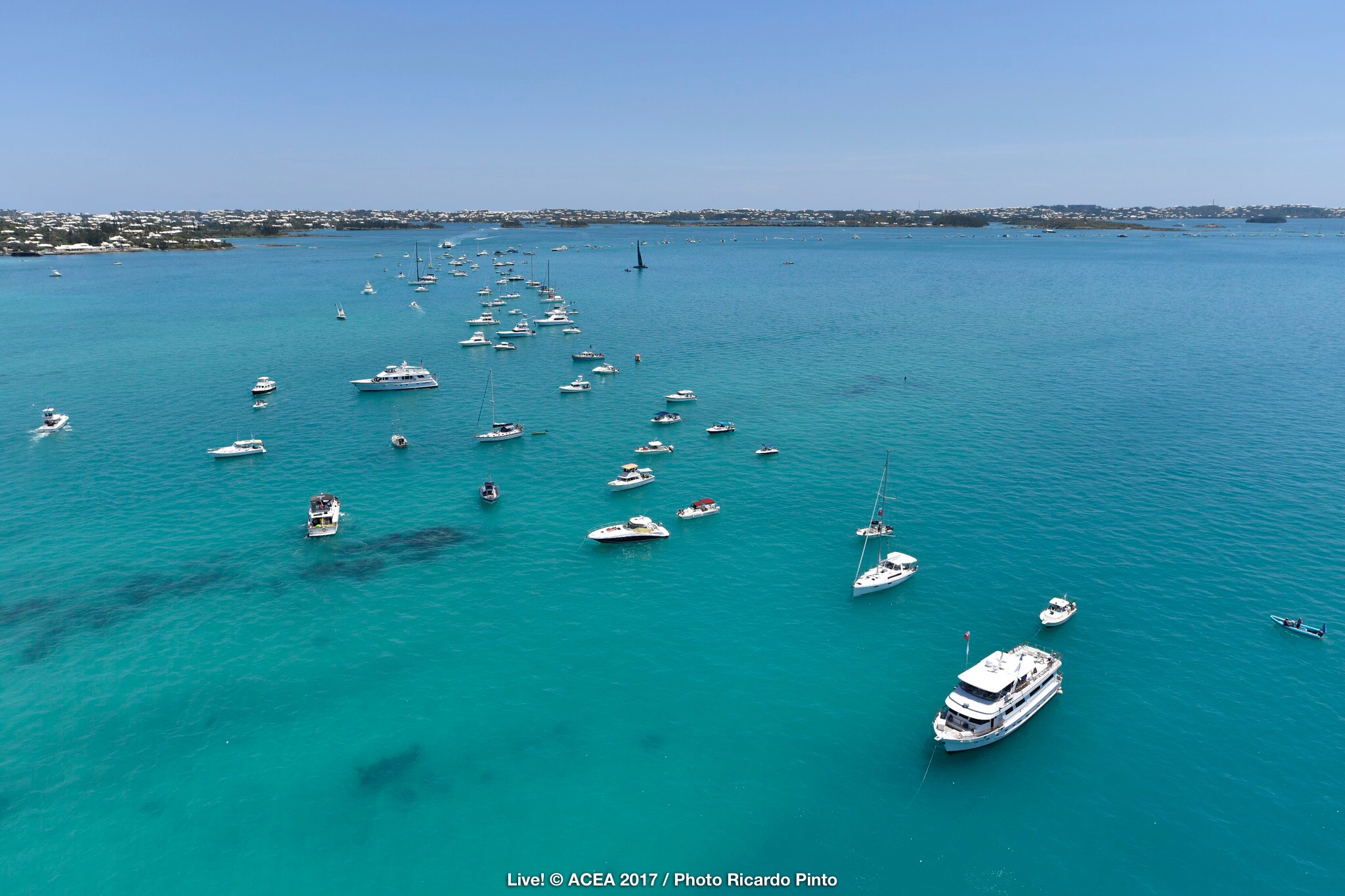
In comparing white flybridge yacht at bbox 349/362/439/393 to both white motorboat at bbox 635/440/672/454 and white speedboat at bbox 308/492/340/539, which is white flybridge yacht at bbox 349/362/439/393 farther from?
white speedboat at bbox 308/492/340/539

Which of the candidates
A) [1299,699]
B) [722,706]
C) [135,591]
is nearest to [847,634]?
[722,706]

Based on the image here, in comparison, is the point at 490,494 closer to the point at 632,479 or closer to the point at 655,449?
the point at 632,479

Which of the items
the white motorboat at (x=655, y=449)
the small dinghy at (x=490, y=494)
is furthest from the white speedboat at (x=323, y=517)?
the white motorboat at (x=655, y=449)

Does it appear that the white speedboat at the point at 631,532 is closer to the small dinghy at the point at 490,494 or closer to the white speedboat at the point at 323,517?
the small dinghy at the point at 490,494

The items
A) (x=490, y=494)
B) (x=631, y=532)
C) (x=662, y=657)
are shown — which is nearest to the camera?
(x=662, y=657)

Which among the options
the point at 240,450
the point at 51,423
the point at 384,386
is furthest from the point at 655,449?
the point at 51,423

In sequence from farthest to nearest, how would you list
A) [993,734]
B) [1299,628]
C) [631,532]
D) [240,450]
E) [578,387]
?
[578,387], [240,450], [631,532], [1299,628], [993,734]

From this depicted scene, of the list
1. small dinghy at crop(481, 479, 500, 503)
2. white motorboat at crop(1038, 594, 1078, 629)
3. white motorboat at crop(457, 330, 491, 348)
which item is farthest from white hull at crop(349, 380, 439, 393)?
white motorboat at crop(1038, 594, 1078, 629)
